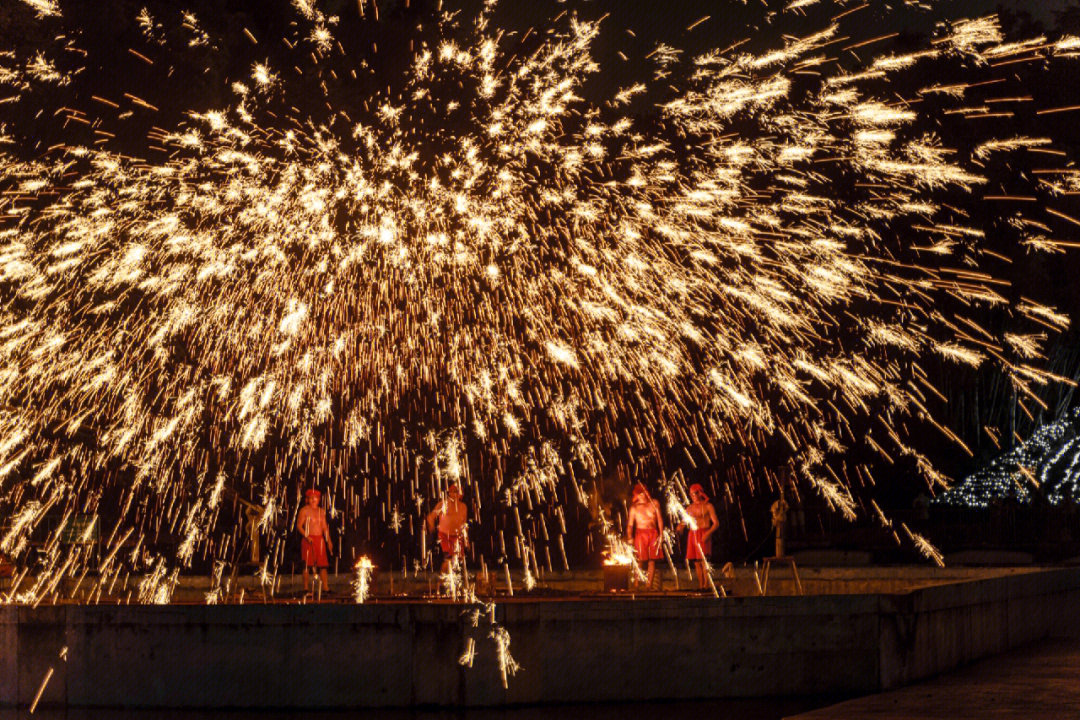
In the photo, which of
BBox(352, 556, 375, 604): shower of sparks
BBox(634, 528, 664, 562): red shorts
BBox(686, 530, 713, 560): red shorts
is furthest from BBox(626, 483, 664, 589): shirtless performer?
BBox(352, 556, 375, 604): shower of sparks

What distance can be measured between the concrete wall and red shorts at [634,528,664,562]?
17.0ft

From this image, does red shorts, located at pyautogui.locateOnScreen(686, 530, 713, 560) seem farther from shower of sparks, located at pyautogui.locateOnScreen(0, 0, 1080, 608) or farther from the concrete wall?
the concrete wall

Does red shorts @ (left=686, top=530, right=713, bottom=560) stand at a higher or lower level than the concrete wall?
higher

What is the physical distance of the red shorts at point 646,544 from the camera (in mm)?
16641

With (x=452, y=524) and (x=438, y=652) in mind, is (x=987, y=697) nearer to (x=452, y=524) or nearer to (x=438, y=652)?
(x=438, y=652)

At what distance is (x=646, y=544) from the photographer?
16.7 metres

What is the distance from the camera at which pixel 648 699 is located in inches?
439

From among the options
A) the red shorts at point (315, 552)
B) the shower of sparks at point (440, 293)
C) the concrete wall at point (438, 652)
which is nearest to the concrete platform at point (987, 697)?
the concrete wall at point (438, 652)

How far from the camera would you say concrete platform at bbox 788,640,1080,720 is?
10.1 m

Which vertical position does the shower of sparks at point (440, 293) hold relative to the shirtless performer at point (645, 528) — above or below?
above

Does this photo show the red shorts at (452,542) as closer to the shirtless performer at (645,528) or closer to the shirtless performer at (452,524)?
the shirtless performer at (452,524)

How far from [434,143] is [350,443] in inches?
263

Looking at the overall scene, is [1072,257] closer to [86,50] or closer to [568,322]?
[568,322]

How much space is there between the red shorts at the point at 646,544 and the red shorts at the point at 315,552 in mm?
3531
